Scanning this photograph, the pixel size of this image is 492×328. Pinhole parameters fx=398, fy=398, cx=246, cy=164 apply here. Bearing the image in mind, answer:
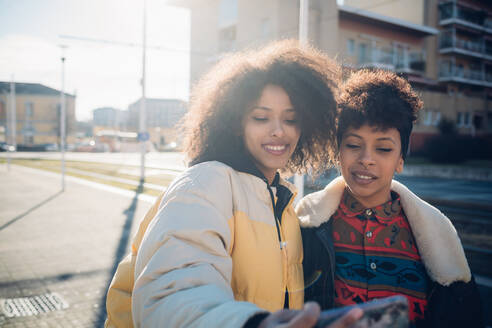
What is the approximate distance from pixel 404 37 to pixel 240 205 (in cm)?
3509

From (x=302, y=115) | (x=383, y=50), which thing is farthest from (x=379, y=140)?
(x=383, y=50)

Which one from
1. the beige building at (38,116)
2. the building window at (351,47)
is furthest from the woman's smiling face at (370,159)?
the beige building at (38,116)

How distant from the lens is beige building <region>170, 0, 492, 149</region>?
1115 inches

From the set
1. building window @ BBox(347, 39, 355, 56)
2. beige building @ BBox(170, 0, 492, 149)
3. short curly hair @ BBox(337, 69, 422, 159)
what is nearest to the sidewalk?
short curly hair @ BBox(337, 69, 422, 159)

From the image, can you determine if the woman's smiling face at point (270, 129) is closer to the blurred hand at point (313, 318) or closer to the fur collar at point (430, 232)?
the fur collar at point (430, 232)

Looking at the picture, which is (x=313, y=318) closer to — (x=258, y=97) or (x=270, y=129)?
(x=270, y=129)

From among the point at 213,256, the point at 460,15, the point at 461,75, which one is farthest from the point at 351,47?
the point at 213,256

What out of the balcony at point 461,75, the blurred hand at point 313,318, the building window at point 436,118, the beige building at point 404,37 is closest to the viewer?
the blurred hand at point 313,318

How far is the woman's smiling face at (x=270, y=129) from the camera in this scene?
5.92ft

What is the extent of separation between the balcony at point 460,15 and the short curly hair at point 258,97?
129 feet

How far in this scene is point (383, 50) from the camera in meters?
30.8

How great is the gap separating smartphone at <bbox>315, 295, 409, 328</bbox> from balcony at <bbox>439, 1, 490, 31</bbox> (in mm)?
40847

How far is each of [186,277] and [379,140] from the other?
1285 millimetres

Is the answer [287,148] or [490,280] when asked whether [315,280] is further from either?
[490,280]
